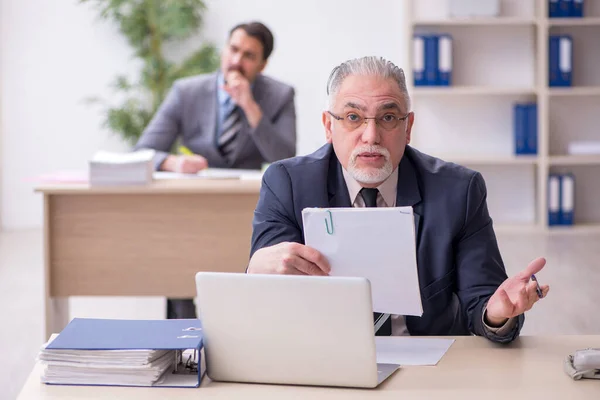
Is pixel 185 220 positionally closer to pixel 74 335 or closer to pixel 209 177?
pixel 209 177

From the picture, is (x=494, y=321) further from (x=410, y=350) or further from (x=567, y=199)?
(x=567, y=199)

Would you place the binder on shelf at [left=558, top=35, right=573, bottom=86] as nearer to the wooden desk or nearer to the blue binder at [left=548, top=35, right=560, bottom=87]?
the blue binder at [left=548, top=35, right=560, bottom=87]

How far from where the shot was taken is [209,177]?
12.5ft

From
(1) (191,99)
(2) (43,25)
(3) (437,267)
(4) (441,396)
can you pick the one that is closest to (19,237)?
(2) (43,25)

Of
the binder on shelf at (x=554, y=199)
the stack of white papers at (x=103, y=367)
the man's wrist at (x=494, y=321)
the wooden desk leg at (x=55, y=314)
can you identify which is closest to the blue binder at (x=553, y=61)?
the binder on shelf at (x=554, y=199)

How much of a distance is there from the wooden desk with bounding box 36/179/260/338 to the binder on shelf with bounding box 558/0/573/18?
3810 millimetres

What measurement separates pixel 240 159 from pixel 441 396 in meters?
2.79

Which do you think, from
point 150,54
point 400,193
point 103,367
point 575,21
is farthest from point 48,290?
point 575,21

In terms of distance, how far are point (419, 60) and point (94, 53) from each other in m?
2.44

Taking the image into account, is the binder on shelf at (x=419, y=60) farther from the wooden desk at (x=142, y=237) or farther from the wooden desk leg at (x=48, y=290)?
the wooden desk leg at (x=48, y=290)

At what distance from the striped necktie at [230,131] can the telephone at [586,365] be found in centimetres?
274

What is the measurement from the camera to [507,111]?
6863mm

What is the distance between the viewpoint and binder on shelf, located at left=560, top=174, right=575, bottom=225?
655 centimetres

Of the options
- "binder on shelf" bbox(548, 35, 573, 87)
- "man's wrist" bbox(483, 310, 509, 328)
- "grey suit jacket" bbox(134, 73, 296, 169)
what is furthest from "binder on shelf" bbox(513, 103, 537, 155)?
"man's wrist" bbox(483, 310, 509, 328)
